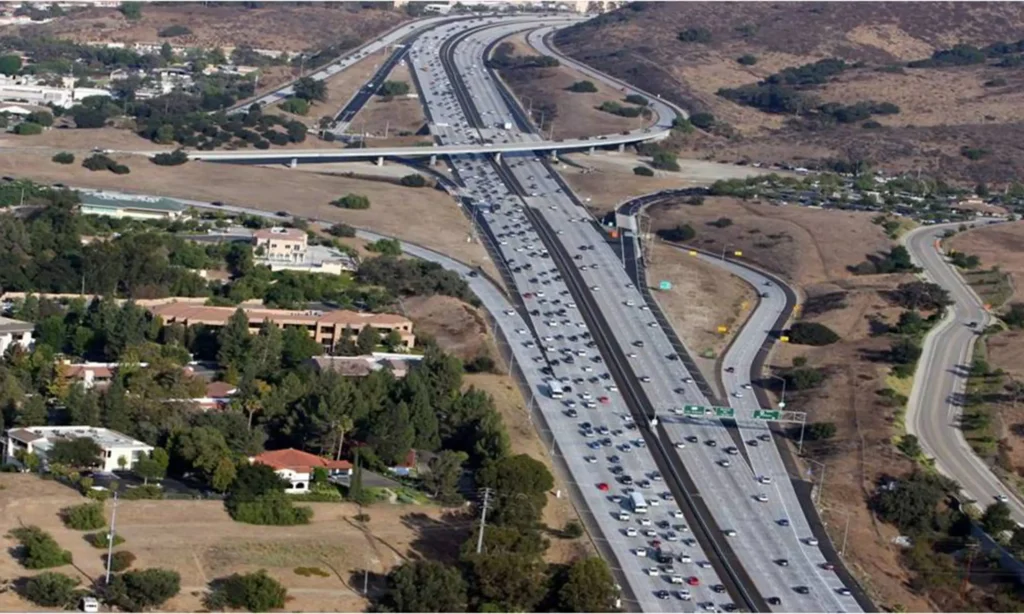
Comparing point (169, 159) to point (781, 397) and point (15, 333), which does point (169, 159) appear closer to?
point (15, 333)

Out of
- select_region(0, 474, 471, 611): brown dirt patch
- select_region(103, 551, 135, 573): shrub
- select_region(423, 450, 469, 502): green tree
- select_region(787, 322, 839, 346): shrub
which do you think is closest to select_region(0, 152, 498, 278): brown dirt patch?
select_region(787, 322, 839, 346): shrub

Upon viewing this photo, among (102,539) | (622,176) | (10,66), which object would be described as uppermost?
(102,539)

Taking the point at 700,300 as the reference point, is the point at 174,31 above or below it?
below

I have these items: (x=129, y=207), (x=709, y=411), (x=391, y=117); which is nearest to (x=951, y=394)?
(x=709, y=411)

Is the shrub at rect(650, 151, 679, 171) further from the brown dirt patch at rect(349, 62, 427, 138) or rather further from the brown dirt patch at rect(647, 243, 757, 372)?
the brown dirt patch at rect(647, 243, 757, 372)

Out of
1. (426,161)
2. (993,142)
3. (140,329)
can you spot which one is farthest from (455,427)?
(993,142)

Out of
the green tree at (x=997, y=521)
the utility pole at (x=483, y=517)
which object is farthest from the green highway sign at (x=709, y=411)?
the utility pole at (x=483, y=517)

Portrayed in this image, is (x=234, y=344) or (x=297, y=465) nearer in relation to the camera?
(x=297, y=465)
